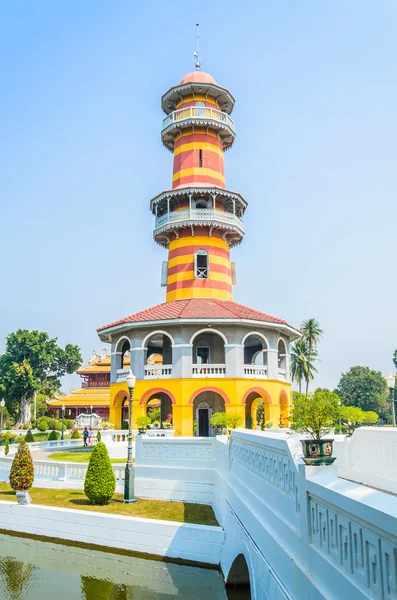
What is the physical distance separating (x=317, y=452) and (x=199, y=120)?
112 feet

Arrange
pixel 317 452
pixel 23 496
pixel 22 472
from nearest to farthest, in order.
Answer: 1. pixel 317 452
2. pixel 23 496
3. pixel 22 472

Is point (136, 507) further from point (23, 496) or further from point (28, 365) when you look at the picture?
point (28, 365)

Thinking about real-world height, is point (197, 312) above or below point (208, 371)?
above

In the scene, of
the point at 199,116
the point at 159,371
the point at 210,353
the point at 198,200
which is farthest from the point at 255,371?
the point at 199,116

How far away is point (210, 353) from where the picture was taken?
35.1 metres

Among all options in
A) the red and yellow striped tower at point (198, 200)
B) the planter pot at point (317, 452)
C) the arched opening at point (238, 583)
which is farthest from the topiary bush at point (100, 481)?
the red and yellow striped tower at point (198, 200)

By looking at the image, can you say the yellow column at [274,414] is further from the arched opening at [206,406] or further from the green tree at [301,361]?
the green tree at [301,361]

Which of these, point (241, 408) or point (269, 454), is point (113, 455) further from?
point (269, 454)

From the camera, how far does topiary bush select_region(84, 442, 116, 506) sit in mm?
19094

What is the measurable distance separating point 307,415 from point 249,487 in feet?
10.1

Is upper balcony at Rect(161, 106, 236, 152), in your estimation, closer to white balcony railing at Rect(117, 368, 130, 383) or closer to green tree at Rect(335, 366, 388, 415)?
white balcony railing at Rect(117, 368, 130, 383)

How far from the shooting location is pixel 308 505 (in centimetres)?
592

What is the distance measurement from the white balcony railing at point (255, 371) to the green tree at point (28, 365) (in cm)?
3846

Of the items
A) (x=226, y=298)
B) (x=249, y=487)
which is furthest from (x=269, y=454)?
(x=226, y=298)
